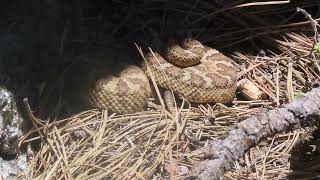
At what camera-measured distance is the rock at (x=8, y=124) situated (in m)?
3.17

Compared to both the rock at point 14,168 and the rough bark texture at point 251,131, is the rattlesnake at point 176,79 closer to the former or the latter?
the rock at point 14,168

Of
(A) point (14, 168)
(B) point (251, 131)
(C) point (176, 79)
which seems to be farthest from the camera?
(C) point (176, 79)

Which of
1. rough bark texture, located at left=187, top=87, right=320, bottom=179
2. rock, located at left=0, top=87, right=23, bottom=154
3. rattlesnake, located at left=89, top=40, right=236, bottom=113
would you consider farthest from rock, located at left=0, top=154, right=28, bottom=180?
rough bark texture, located at left=187, top=87, right=320, bottom=179

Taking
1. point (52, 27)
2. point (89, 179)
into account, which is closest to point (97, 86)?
Answer: point (52, 27)

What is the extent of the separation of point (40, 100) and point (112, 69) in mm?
560

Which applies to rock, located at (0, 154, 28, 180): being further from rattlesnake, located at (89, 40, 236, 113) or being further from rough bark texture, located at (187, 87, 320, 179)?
rough bark texture, located at (187, 87, 320, 179)

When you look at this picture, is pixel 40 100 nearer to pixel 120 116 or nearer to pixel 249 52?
pixel 120 116

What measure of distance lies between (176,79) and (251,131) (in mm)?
1083

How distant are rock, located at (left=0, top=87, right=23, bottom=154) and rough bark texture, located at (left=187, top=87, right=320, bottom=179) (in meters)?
1.13

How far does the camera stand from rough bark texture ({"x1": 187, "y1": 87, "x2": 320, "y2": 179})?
8.50 ft

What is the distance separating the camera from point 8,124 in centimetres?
319

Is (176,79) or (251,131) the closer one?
(251,131)

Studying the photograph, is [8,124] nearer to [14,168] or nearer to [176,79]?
[14,168]

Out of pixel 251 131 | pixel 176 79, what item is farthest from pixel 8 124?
pixel 251 131
